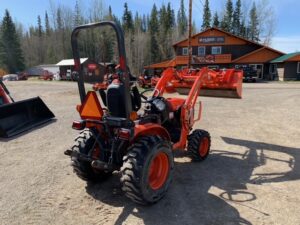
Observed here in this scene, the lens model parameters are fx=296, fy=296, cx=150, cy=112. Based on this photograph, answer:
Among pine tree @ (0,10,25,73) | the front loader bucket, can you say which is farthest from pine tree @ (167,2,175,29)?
the front loader bucket

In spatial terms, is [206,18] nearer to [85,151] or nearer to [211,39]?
[211,39]

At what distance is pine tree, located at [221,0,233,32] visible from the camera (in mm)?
63584

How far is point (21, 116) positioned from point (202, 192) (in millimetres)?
6168

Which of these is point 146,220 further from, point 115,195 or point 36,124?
point 36,124

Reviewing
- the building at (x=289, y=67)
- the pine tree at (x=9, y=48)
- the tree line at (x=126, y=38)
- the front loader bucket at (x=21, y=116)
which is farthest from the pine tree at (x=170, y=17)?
the front loader bucket at (x=21, y=116)

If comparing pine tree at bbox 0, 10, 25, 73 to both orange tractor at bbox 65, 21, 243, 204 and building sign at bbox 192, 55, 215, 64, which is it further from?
orange tractor at bbox 65, 21, 243, 204

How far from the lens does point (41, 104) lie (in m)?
9.18

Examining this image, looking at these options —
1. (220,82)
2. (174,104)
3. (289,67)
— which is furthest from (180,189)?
(289,67)

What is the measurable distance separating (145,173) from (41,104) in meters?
6.63

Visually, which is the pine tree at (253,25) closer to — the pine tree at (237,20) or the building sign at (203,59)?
the pine tree at (237,20)

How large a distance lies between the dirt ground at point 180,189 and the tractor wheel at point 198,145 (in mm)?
150

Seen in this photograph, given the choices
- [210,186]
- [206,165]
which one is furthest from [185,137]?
[210,186]

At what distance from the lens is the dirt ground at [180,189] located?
11.5ft

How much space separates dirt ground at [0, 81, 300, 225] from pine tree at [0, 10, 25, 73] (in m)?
58.8
